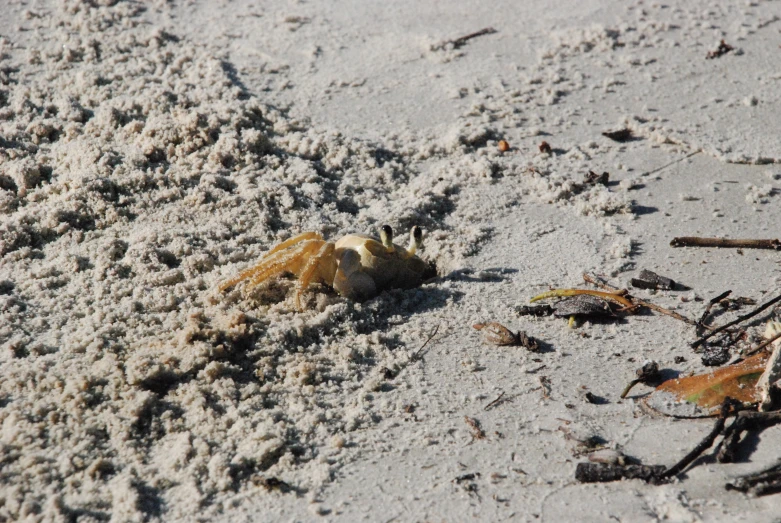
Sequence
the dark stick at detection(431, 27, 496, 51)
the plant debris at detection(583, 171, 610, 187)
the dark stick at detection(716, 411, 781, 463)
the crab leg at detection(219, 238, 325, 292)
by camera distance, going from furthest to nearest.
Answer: the dark stick at detection(431, 27, 496, 51) < the plant debris at detection(583, 171, 610, 187) < the crab leg at detection(219, 238, 325, 292) < the dark stick at detection(716, 411, 781, 463)

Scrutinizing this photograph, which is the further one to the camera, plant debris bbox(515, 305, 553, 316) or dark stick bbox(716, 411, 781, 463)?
plant debris bbox(515, 305, 553, 316)

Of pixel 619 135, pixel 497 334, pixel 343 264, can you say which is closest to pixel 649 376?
pixel 497 334

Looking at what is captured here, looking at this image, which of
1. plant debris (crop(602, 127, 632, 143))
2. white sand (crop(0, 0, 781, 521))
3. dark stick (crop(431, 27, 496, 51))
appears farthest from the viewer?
dark stick (crop(431, 27, 496, 51))

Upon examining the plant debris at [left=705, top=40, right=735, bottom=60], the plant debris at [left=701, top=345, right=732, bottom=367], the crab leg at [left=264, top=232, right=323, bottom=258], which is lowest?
the plant debris at [left=701, top=345, right=732, bottom=367]

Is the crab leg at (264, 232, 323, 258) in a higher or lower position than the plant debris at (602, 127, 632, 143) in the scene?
higher

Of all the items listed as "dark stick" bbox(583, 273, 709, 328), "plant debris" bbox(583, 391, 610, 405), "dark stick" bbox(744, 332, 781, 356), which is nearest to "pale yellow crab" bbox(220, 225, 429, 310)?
"dark stick" bbox(583, 273, 709, 328)

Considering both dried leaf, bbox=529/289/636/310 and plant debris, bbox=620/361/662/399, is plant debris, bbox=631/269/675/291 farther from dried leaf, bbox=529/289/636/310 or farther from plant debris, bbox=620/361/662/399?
plant debris, bbox=620/361/662/399

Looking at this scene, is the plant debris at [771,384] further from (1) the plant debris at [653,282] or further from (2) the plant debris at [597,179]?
(2) the plant debris at [597,179]
